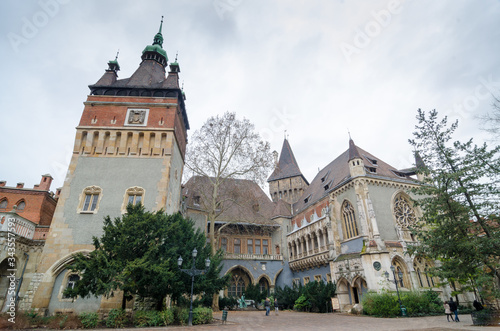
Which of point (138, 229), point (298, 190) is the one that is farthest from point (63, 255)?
point (298, 190)

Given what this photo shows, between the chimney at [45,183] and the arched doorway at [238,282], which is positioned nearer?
the chimney at [45,183]

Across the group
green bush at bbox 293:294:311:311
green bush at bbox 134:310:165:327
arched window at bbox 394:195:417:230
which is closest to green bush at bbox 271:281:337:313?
green bush at bbox 293:294:311:311

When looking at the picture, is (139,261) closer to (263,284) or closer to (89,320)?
(89,320)

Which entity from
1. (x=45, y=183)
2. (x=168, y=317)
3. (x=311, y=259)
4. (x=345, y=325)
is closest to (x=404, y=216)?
(x=311, y=259)

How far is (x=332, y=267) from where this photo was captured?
23125 mm

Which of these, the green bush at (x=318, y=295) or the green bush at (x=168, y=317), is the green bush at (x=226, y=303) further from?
the green bush at (x=168, y=317)

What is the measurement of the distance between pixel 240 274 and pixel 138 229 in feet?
64.5

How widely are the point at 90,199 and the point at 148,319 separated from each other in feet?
28.5

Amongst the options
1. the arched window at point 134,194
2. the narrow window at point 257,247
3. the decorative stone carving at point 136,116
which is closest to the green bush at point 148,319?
the arched window at point 134,194

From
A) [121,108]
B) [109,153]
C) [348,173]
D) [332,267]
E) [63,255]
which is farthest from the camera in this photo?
[348,173]

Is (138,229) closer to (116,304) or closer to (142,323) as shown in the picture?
(142,323)

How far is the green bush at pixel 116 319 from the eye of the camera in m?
11.4

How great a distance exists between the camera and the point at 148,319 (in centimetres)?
1152

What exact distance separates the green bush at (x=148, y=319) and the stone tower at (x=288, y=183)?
26596mm
